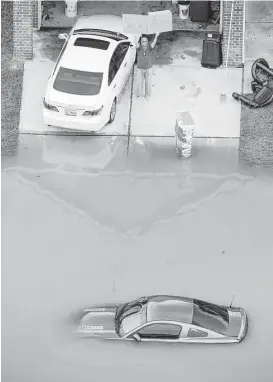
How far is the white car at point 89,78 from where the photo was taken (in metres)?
25.6

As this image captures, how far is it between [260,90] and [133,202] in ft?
14.9

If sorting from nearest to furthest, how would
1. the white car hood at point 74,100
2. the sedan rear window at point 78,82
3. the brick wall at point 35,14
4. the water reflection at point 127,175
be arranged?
the water reflection at point 127,175 → the white car hood at point 74,100 → the sedan rear window at point 78,82 → the brick wall at point 35,14

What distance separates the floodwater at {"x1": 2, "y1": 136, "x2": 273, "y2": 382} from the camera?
21.0 metres

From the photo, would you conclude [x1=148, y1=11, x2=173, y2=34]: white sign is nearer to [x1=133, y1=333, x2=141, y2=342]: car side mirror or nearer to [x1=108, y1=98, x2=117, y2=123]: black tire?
[x1=108, y1=98, x2=117, y2=123]: black tire

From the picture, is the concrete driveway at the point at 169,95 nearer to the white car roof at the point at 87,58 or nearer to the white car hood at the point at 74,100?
the white car hood at the point at 74,100

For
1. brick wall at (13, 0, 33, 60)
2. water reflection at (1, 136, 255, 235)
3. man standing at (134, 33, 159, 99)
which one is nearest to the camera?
water reflection at (1, 136, 255, 235)

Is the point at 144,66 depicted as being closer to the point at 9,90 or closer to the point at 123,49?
Result: the point at 123,49

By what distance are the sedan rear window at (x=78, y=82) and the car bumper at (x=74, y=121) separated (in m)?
0.57

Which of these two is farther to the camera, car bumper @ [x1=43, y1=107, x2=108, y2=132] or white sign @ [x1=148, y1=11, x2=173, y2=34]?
white sign @ [x1=148, y1=11, x2=173, y2=34]

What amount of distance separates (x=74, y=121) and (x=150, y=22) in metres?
3.22

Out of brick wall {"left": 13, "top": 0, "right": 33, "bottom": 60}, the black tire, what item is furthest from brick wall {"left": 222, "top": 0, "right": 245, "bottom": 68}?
brick wall {"left": 13, "top": 0, "right": 33, "bottom": 60}

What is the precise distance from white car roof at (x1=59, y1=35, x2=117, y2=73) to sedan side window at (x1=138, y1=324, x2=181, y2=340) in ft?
24.0

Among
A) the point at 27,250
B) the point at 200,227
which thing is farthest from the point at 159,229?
the point at 27,250

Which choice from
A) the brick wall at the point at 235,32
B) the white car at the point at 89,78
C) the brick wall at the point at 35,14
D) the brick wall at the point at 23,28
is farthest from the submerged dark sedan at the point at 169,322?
the brick wall at the point at 35,14
